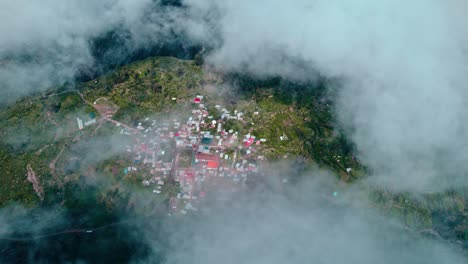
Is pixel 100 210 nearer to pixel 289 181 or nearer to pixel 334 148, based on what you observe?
pixel 289 181

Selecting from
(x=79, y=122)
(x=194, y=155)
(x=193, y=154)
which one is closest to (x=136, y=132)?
(x=79, y=122)

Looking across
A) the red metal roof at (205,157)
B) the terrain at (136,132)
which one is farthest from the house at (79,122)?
the red metal roof at (205,157)

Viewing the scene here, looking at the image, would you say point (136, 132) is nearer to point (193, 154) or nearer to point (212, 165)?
point (193, 154)

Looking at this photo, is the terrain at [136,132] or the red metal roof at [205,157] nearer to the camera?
the terrain at [136,132]

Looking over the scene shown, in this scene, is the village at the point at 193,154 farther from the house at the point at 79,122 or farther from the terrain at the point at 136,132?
the terrain at the point at 136,132

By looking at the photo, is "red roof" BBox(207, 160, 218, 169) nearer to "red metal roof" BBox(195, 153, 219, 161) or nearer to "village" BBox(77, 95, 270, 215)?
"village" BBox(77, 95, 270, 215)

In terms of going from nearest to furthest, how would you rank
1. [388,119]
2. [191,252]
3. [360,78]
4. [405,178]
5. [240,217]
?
[191,252] < [240,217] < [405,178] < [388,119] < [360,78]

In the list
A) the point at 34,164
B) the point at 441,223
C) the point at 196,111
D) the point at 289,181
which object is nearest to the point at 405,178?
the point at 441,223

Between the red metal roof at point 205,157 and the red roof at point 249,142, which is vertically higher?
the red roof at point 249,142
